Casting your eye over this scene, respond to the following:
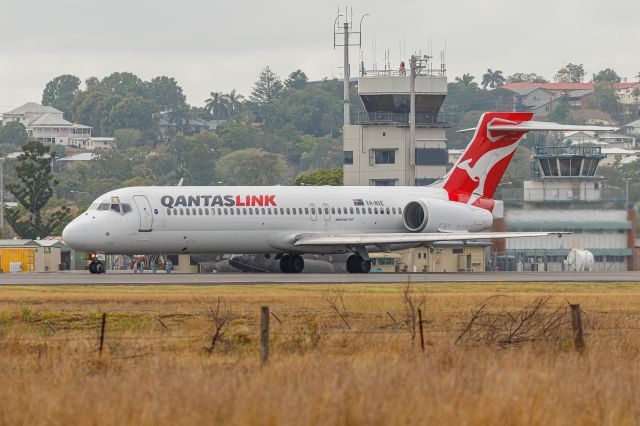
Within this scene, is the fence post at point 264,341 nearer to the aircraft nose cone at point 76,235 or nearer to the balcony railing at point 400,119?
the aircraft nose cone at point 76,235

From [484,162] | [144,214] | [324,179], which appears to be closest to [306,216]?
[144,214]

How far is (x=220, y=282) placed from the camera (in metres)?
49.3

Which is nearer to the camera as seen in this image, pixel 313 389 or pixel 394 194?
pixel 313 389

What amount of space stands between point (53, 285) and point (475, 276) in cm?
1791

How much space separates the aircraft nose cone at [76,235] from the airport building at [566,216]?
1177 inches

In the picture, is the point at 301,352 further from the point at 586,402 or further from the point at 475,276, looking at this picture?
the point at 475,276

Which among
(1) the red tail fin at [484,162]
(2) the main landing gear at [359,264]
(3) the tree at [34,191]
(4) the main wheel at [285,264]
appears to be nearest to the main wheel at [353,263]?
(2) the main landing gear at [359,264]

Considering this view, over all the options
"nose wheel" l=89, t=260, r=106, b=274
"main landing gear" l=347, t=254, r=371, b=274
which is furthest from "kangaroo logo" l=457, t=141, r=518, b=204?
"nose wheel" l=89, t=260, r=106, b=274

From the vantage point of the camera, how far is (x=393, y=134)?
4043 inches

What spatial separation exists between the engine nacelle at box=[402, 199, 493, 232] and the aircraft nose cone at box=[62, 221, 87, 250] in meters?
14.8

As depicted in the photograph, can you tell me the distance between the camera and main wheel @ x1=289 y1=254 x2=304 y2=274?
5894cm

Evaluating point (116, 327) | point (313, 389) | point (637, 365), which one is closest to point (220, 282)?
point (116, 327)

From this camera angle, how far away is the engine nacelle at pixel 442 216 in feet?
197

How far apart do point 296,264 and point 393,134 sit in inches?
1766
